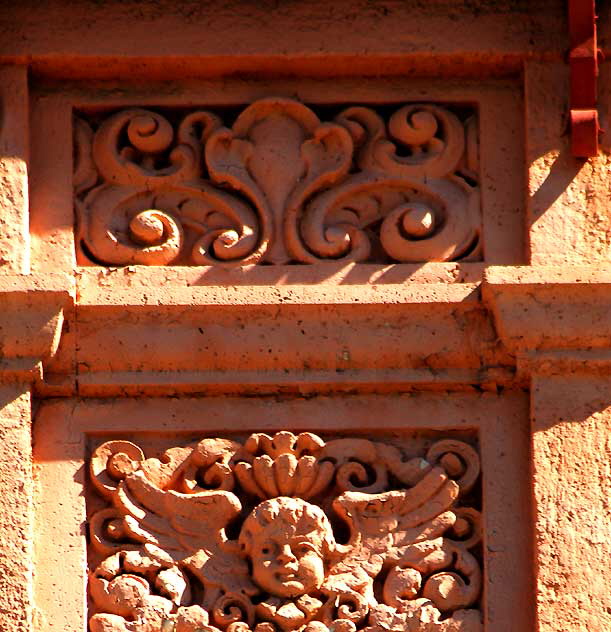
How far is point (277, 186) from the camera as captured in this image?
7645mm

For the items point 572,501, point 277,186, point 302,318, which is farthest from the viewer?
point 277,186

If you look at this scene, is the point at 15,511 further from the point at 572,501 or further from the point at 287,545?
the point at 572,501

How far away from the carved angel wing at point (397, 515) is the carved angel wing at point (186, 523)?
28 cm

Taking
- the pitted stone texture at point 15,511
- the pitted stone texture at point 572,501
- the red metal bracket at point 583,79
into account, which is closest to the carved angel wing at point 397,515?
the pitted stone texture at point 572,501

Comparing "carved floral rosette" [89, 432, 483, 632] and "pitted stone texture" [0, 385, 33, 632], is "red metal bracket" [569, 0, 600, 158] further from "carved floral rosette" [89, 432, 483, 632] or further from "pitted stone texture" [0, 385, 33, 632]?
"pitted stone texture" [0, 385, 33, 632]

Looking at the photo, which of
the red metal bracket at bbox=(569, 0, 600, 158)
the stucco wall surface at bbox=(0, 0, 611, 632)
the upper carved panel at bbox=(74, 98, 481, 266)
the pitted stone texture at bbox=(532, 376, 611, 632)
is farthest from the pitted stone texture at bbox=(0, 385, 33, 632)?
the red metal bracket at bbox=(569, 0, 600, 158)

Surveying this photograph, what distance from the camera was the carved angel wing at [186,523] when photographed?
734cm

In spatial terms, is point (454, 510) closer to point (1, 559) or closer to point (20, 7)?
point (1, 559)

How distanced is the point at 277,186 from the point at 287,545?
0.96m

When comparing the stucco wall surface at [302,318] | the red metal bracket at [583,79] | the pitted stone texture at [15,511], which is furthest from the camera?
the red metal bracket at [583,79]

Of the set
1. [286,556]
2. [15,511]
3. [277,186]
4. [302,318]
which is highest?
[277,186]

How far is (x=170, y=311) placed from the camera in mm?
7453

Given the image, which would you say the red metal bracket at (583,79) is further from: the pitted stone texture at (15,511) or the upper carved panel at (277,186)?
the pitted stone texture at (15,511)

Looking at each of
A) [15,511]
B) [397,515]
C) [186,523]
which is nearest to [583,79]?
[397,515]
